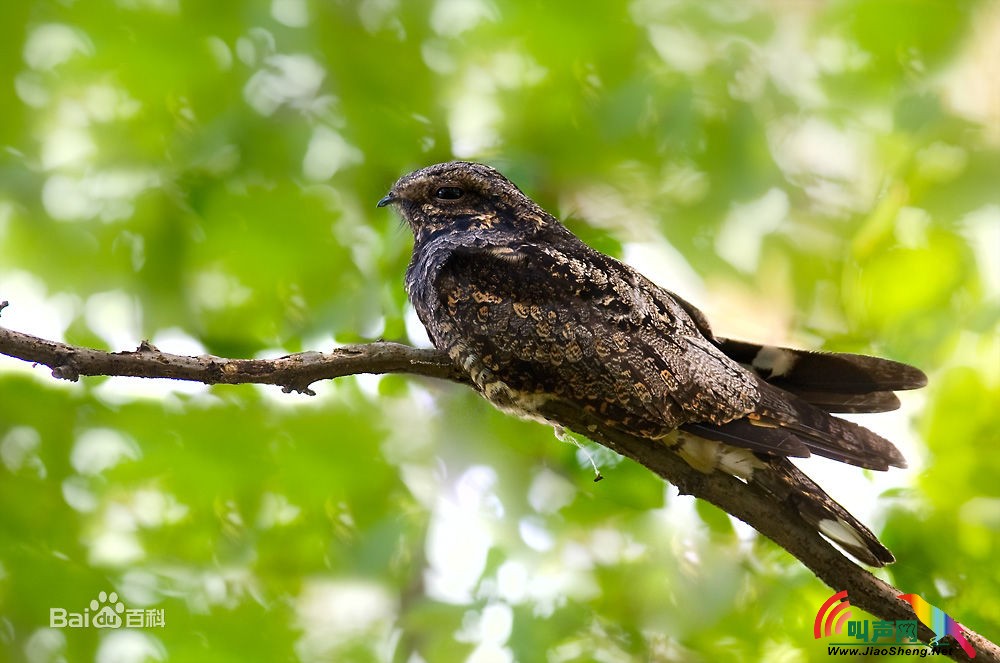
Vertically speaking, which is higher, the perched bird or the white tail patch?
the perched bird

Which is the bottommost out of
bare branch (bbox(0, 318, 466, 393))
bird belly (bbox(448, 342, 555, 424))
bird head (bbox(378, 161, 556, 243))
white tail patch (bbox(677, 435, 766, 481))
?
white tail patch (bbox(677, 435, 766, 481))

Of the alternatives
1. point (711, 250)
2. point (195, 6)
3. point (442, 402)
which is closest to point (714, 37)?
point (711, 250)

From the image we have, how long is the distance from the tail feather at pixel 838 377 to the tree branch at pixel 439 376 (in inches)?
14.1

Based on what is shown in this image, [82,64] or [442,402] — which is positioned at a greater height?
[82,64]

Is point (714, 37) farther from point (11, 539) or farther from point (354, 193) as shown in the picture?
point (11, 539)

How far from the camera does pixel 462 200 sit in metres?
2.79

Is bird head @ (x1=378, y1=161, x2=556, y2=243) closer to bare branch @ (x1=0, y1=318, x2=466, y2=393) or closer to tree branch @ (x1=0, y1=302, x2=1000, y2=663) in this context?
tree branch @ (x1=0, y1=302, x2=1000, y2=663)

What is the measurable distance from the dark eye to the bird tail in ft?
3.92

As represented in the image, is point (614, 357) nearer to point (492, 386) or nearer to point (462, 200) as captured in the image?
point (492, 386)

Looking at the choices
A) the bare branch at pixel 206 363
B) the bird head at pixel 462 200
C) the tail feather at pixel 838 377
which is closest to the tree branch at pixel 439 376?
the bare branch at pixel 206 363

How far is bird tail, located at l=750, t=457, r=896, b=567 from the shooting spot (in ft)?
7.31

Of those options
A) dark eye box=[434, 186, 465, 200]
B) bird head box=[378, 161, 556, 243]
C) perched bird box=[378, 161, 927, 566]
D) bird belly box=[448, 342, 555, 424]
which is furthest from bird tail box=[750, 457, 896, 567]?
dark eye box=[434, 186, 465, 200]

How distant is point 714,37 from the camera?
11.2 feet

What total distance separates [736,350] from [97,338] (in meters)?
1.98
